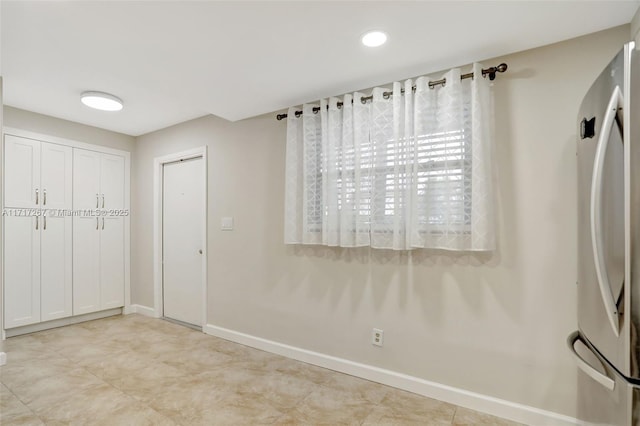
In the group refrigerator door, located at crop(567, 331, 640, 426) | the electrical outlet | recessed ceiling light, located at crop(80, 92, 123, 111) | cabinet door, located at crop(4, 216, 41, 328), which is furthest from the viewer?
cabinet door, located at crop(4, 216, 41, 328)

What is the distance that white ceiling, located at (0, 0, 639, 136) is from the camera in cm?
164

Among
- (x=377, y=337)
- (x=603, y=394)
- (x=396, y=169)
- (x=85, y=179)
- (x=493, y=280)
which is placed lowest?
(x=377, y=337)

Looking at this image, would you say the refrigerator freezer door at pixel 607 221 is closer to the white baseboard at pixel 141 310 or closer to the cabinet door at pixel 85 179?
the white baseboard at pixel 141 310

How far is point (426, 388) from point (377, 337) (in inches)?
18.2

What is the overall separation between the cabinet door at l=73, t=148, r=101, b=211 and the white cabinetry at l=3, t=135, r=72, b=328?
7 centimetres

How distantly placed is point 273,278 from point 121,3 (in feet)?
7.51

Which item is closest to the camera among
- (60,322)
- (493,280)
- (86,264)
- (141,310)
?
(493,280)

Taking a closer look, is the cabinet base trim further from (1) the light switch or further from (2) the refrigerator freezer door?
(2) the refrigerator freezer door

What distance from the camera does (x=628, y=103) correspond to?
3.70 feet

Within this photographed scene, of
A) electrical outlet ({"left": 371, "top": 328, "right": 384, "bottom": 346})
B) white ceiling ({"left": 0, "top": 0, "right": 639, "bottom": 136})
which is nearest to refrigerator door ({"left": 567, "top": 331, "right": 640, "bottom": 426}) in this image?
electrical outlet ({"left": 371, "top": 328, "right": 384, "bottom": 346})

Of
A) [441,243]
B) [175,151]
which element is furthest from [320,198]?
[175,151]

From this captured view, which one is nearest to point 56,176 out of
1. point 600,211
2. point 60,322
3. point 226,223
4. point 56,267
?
point 56,267

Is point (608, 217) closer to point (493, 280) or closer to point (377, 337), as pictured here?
point (493, 280)

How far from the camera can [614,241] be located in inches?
47.1
